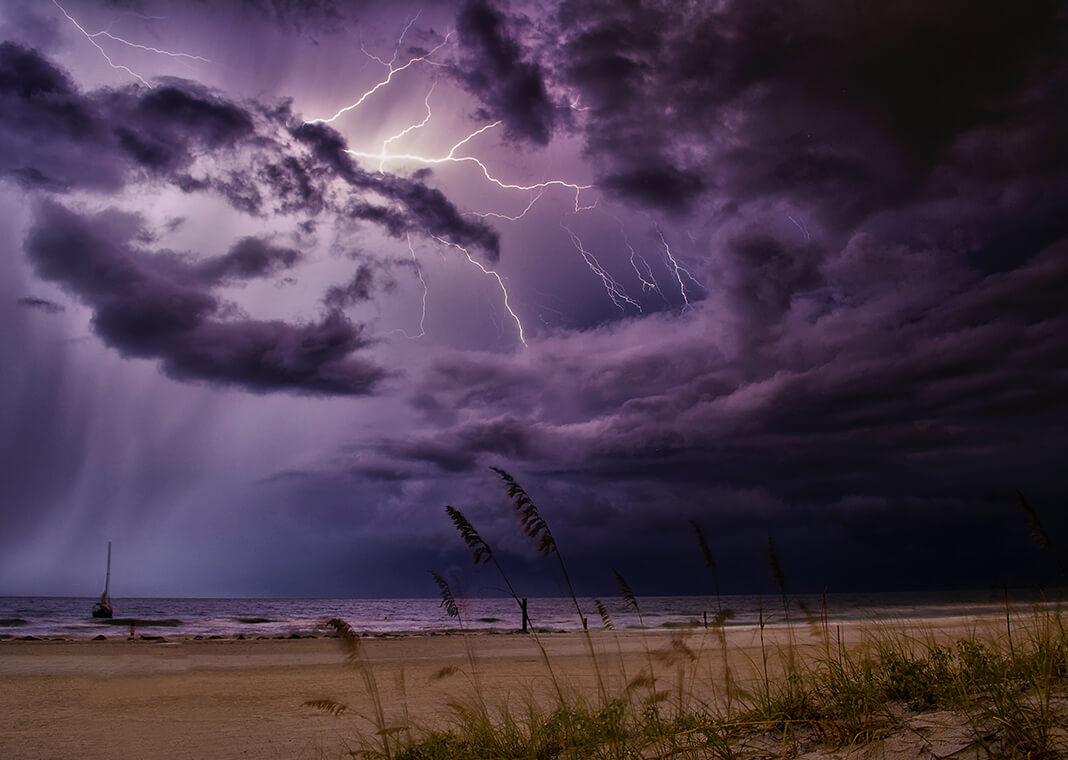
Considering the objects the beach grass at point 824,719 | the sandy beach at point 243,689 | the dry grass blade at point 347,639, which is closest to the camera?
the beach grass at point 824,719

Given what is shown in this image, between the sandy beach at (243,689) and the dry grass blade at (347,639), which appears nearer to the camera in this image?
the dry grass blade at (347,639)

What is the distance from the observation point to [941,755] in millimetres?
3180

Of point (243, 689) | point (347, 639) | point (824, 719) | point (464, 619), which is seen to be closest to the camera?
point (347, 639)

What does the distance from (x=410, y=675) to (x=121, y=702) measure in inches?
207

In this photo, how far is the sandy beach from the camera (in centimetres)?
715

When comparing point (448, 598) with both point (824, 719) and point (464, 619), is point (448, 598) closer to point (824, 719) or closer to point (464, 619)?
point (824, 719)

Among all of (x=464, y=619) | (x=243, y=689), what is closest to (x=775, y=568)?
(x=243, y=689)

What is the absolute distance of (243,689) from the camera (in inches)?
487

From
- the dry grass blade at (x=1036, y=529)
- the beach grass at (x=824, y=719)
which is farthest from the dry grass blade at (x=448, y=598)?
the dry grass blade at (x=1036, y=529)

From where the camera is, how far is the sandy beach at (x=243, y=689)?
23.5ft

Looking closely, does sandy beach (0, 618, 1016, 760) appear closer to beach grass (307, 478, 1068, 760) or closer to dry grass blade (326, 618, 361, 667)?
beach grass (307, 478, 1068, 760)

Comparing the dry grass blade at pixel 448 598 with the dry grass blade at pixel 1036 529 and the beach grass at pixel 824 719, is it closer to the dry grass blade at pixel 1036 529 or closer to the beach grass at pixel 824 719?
the beach grass at pixel 824 719

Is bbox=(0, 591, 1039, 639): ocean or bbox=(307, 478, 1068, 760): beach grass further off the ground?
bbox=(307, 478, 1068, 760): beach grass

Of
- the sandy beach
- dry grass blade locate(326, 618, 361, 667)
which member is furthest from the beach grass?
the sandy beach
